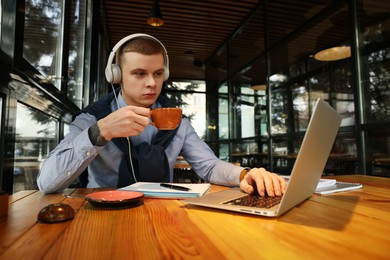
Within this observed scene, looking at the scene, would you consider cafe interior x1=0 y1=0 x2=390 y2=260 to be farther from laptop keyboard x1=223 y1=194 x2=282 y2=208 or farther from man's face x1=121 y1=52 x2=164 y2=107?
man's face x1=121 y1=52 x2=164 y2=107

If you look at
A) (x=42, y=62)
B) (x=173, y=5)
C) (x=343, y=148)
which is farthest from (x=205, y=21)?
(x=42, y=62)

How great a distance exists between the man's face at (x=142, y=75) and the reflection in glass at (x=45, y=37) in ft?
2.02

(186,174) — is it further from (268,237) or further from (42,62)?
(268,237)

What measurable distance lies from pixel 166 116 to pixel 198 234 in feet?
1.70

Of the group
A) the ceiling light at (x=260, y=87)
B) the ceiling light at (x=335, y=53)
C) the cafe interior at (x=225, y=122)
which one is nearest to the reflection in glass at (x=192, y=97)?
the cafe interior at (x=225, y=122)

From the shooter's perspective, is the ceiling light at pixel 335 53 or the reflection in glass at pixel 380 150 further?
the ceiling light at pixel 335 53

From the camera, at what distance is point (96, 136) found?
3.45 ft

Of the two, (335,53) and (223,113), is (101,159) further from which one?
(223,113)

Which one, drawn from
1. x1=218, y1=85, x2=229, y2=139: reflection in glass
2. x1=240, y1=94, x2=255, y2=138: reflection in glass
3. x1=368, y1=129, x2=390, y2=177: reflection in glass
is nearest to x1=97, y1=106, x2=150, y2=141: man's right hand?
x1=368, y1=129, x2=390, y2=177: reflection in glass

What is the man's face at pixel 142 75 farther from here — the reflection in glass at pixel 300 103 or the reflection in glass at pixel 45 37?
the reflection in glass at pixel 300 103

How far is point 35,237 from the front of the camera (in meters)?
0.57

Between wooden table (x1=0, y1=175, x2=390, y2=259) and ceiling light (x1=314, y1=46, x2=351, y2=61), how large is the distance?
10.8 feet

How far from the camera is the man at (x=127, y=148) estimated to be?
1.08 metres

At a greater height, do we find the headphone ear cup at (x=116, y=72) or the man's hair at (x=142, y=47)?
the man's hair at (x=142, y=47)
